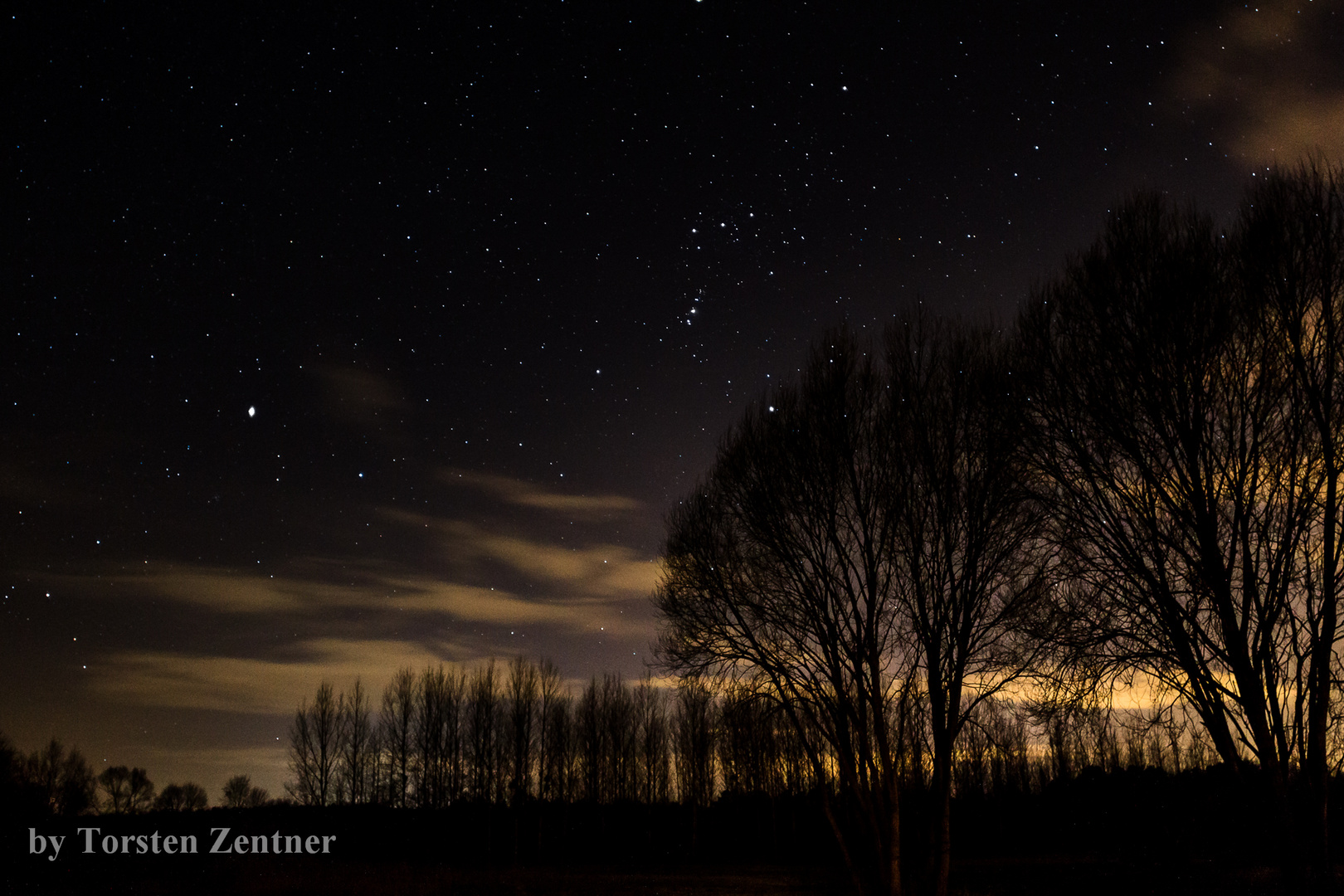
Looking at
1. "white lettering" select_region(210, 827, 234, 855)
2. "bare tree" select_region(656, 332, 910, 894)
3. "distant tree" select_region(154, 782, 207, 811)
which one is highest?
"bare tree" select_region(656, 332, 910, 894)

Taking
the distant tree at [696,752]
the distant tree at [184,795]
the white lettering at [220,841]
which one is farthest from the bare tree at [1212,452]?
the distant tree at [184,795]

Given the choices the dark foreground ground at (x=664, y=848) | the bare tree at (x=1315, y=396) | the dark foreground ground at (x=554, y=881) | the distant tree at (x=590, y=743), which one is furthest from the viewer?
the distant tree at (x=590, y=743)

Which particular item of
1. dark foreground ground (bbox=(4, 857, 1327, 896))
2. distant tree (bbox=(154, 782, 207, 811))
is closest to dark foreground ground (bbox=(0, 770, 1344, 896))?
dark foreground ground (bbox=(4, 857, 1327, 896))

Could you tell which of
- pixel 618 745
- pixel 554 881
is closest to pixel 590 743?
pixel 618 745

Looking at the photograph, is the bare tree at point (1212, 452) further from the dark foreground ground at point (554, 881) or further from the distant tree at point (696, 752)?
the distant tree at point (696, 752)

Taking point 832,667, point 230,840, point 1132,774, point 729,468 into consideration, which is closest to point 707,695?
point 832,667

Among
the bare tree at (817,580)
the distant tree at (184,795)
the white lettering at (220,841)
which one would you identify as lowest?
the distant tree at (184,795)

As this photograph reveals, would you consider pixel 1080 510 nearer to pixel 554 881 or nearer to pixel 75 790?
pixel 554 881

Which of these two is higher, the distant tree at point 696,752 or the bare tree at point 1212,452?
the bare tree at point 1212,452

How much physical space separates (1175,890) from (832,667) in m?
15.3

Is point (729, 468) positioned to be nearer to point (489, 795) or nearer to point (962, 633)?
point (962, 633)

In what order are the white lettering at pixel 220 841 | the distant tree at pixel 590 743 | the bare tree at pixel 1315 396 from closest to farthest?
the bare tree at pixel 1315 396, the white lettering at pixel 220 841, the distant tree at pixel 590 743

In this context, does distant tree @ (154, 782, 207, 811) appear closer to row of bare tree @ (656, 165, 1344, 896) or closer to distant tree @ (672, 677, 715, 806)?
distant tree @ (672, 677, 715, 806)

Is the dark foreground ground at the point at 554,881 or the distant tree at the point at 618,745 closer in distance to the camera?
the dark foreground ground at the point at 554,881
